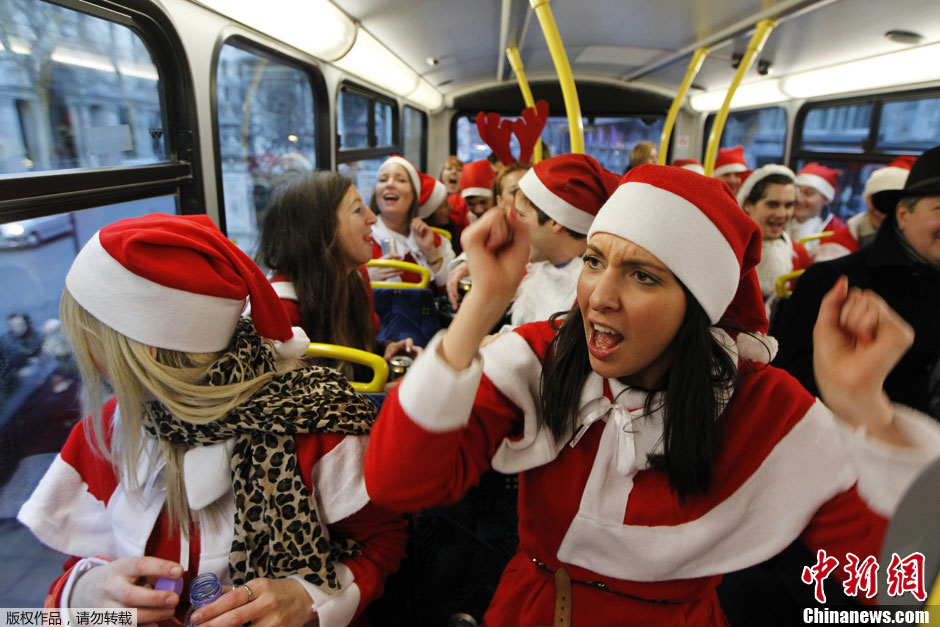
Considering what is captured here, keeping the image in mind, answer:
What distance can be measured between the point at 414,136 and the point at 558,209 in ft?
19.5

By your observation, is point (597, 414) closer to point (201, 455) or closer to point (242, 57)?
point (201, 455)

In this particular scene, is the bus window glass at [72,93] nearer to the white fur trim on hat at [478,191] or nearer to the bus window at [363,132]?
the bus window at [363,132]

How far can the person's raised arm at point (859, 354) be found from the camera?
0.90 meters

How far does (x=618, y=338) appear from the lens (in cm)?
105

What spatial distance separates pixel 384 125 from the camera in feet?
19.5

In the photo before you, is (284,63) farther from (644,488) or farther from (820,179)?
(820,179)

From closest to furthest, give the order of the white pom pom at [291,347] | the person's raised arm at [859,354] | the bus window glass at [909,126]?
the person's raised arm at [859,354] → the white pom pom at [291,347] → the bus window glass at [909,126]

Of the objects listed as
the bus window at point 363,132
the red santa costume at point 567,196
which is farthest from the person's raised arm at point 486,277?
the bus window at point 363,132

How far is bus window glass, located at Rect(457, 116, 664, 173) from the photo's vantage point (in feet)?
26.6

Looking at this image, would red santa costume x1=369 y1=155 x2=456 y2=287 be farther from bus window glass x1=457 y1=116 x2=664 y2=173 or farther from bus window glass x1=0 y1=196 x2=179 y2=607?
bus window glass x1=457 y1=116 x2=664 y2=173

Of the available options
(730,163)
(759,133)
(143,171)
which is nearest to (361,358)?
(143,171)

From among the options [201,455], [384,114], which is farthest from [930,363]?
[384,114]

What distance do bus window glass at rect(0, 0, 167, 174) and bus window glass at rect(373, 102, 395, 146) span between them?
3593 mm

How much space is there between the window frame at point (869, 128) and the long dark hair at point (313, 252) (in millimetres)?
4627
